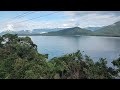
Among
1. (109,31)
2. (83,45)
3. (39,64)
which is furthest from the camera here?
(39,64)

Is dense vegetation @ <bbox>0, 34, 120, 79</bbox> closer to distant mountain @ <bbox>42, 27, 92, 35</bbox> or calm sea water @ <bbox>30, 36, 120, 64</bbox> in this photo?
calm sea water @ <bbox>30, 36, 120, 64</bbox>

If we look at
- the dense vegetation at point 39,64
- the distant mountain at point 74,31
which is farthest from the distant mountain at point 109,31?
the dense vegetation at point 39,64

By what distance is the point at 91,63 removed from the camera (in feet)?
19.6

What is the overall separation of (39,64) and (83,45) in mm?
1605

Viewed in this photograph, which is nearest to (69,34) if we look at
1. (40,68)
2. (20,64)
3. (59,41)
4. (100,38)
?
(59,41)

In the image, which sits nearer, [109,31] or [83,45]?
[83,45]

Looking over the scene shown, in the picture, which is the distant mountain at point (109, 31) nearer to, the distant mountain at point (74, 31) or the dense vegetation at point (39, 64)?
the distant mountain at point (74, 31)

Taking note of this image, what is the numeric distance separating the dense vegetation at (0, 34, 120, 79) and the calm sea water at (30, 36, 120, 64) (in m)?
0.28

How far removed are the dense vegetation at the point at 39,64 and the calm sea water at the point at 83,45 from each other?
0.91 ft

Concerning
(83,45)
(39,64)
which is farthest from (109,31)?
(39,64)

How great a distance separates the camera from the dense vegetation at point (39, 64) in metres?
5.79

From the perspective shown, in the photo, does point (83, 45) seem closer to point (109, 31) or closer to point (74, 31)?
point (74, 31)

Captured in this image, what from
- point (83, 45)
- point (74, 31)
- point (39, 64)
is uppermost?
point (74, 31)

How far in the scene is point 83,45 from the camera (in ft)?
17.5
